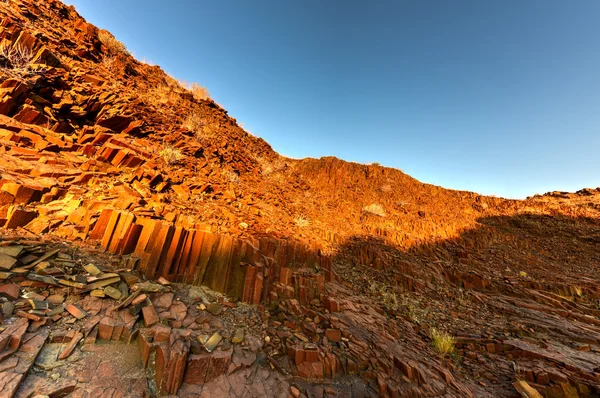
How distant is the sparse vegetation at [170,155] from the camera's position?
316 inches

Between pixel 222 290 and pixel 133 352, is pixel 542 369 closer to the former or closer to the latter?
pixel 222 290

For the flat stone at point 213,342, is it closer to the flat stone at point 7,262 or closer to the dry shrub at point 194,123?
the flat stone at point 7,262

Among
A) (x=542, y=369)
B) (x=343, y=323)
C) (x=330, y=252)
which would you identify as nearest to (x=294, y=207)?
(x=330, y=252)

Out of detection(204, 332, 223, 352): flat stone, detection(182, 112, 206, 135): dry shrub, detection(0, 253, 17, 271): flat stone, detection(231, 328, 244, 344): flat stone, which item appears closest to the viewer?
detection(0, 253, 17, 271): flat stone

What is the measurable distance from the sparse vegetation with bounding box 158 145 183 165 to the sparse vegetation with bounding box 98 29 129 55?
6.94 m

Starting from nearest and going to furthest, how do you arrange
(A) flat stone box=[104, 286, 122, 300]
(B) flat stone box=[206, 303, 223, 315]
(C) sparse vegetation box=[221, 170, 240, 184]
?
(A) flat stone box=[104, 286, 122, 300] → (B) flat stone box=[206, 303, 223, 315] → (C) sparse vegetation box=[221, 170, 240, 184]

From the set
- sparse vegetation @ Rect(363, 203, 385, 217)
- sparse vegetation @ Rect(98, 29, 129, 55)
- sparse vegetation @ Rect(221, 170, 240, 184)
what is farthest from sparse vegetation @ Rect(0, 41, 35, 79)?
sparse vegetation @ Rect(363, 203, 385, 217)

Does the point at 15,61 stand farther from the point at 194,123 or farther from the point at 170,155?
the point at 194,123

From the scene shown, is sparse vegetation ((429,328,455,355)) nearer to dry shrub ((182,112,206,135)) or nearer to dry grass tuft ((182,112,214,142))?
dry grass tuft ((182,112,214,142))

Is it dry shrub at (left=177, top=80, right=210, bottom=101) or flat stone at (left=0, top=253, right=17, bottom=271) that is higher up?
dry shrub at (left=177, top=80, right=210, bottom=101)

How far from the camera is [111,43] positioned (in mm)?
11102

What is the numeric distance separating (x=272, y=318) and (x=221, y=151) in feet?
27.1

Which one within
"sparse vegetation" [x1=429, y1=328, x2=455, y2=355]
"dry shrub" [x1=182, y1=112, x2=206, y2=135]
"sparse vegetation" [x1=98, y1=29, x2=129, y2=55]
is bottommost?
"sparse vegetation" [x1=429, y1=328, x2=455, y2=355]

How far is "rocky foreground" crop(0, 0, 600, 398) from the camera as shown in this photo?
10.3 feet
